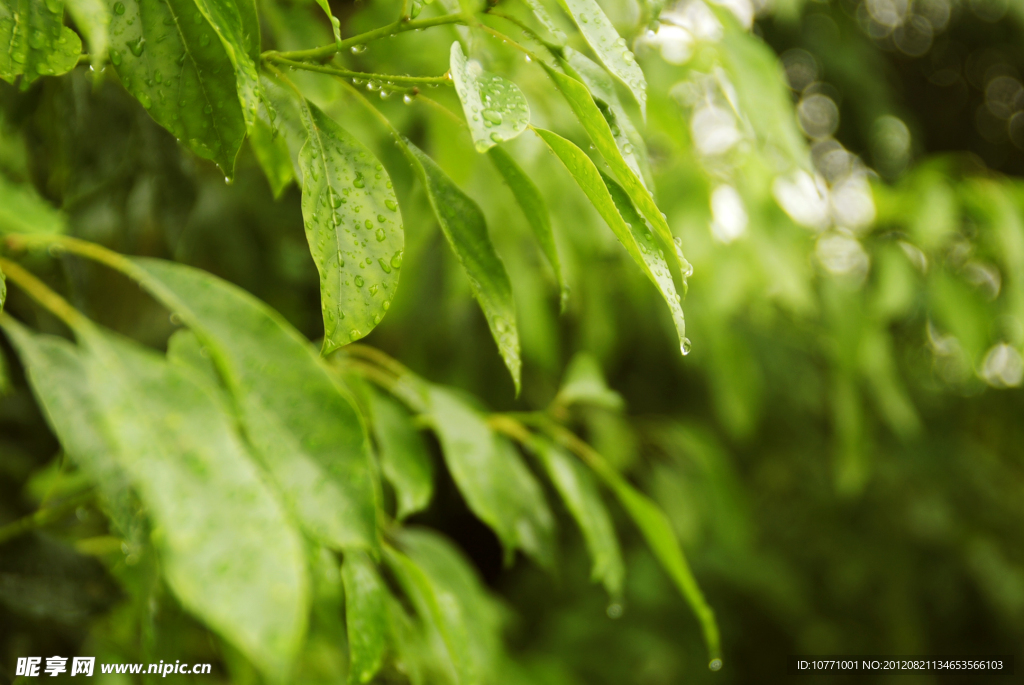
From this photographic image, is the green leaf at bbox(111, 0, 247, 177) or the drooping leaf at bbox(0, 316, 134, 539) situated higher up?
the green leaf at bbox(111, 0, 247, 177)

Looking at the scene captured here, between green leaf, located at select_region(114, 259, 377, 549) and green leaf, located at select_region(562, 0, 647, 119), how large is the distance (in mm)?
212

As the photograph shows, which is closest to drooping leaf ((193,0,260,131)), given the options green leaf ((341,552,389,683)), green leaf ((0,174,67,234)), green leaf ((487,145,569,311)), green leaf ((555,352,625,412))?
green leaf ((487,145,569,311))

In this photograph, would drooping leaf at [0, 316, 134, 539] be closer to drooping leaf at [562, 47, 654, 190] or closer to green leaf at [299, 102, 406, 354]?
green leaf at [299, 102, 406, 354]

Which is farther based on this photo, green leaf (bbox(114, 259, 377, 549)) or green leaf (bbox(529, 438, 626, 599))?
green leaf (bbox(529, 438, 626, 599))

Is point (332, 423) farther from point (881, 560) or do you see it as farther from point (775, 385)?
point (881, 560)

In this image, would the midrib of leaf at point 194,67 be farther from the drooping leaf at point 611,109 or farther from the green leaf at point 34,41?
the drooping leaf at point 611,109

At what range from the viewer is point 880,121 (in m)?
2.78

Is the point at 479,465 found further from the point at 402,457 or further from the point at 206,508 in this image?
the point at 206,508

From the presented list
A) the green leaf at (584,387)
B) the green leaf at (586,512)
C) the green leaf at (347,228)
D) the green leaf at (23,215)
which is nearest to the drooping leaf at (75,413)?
A: the green leaf at (347,228)

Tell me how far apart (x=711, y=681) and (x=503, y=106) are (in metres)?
2.25

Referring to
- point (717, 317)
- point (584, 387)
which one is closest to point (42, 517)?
point (584, 387)

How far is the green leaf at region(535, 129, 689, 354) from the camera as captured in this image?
30cm

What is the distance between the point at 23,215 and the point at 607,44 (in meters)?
0.54

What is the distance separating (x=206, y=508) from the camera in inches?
10.2
